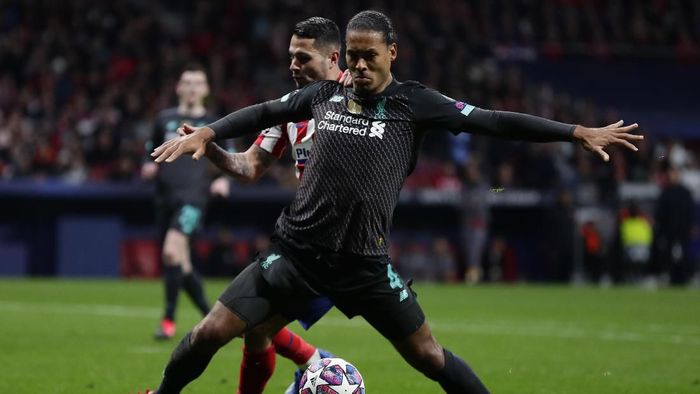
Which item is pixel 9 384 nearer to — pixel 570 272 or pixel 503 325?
pixel 503 325

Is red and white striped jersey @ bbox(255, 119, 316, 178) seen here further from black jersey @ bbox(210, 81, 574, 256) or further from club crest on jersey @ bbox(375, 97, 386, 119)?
club crest on jersey @ bbox(375, 97, 386, 119)

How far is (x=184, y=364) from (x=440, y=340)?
247 inches

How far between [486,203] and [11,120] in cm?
936

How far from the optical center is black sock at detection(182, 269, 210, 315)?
11.8 metres

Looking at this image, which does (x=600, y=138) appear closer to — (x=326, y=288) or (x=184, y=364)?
(x=326, y=288)

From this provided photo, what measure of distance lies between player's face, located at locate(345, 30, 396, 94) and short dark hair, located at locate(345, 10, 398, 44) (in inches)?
0.9

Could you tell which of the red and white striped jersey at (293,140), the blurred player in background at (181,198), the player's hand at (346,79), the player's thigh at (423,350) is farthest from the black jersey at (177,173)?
the player's thigh at (423,350)

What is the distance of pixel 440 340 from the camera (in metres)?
12.1

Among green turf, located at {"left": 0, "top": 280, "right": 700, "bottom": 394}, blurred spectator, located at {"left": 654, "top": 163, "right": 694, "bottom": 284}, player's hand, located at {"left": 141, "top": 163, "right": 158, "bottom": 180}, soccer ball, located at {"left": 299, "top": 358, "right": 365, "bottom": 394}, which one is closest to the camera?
soccer ball, located at {"left": 299, "top": 358, "right": 365, "bottom": 394}

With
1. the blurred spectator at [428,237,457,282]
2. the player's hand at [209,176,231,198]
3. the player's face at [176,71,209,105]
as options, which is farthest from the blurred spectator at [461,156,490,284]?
the player's hand at [209,176,231,198]

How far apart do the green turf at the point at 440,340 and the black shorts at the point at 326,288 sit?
2.22 metres

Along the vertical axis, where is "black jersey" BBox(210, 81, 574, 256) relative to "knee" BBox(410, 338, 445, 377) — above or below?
above

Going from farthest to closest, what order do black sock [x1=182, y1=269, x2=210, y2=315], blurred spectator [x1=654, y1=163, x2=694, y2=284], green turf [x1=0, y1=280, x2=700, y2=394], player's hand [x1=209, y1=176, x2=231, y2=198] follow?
blurred spectator [x1=654, y1=163, x2=694, y2=284], black sock [x1=182, y1=269, x2=210, y2=315], player's hand [x1=209, y1=176, x2=231, y2=198], green turf [x1=0, y1=280, x2=700, y2=394]

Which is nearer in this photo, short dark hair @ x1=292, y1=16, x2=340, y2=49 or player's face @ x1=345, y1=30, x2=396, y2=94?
player's face @ x1=345, y1=30, x2=396, y2=94
